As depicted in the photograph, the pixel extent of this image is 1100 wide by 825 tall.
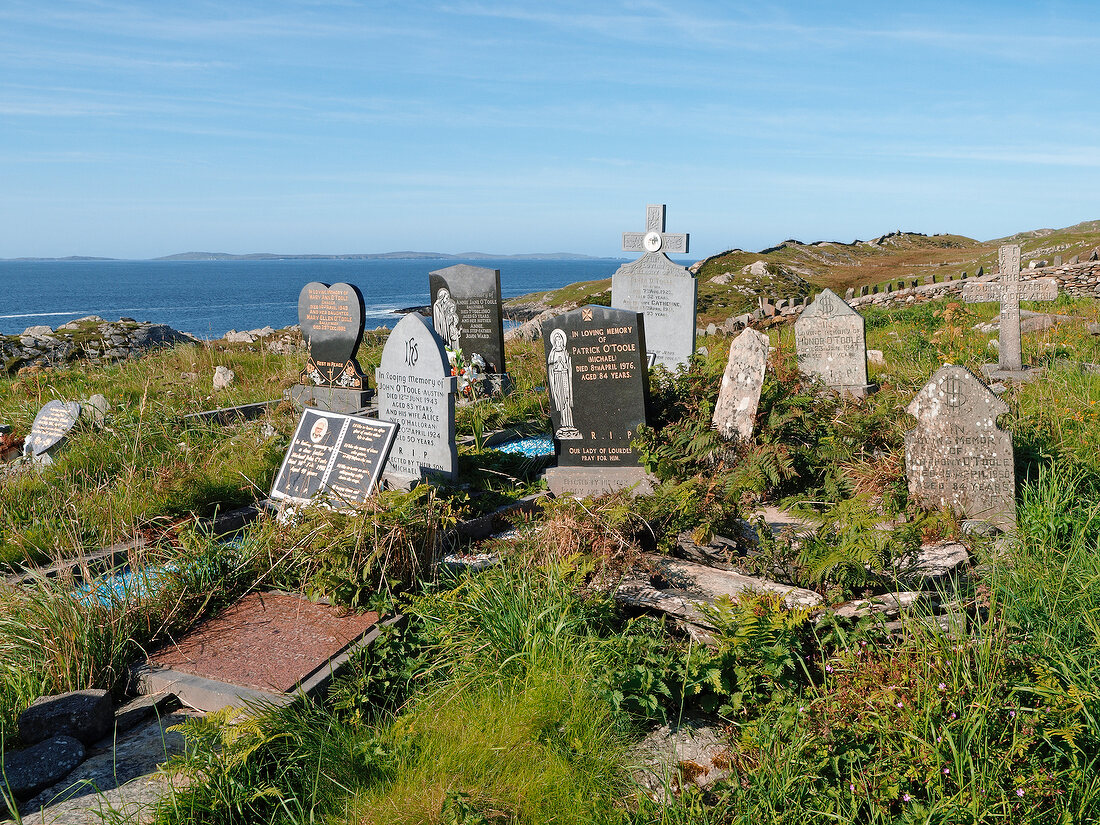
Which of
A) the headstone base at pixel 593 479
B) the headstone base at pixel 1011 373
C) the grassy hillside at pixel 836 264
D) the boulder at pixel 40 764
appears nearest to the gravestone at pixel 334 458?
the headstone base at pixel 593 479

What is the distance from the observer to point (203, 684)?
3.96m

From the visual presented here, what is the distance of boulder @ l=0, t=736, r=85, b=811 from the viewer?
10.7 ft

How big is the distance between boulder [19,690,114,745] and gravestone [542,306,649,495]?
13.1 ft

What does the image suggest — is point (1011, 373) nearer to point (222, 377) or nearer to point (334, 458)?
point (334, 458)

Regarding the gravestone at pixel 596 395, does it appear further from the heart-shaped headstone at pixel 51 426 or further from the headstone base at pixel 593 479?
the heart-shaped headstone at pixel 51 426

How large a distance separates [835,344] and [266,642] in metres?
7.43

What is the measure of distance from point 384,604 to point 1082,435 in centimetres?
567

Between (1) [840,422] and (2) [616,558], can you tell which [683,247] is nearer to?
(1) [840,422]

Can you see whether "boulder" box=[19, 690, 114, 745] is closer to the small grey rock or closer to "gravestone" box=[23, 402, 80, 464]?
the small grey rock

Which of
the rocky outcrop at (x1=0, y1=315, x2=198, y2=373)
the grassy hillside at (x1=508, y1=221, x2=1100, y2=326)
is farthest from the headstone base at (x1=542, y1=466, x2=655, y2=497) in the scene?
the grassy hillside at (x1=508, y1=221, x2=1100, y2=326)

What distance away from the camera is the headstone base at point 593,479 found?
684 centimetres

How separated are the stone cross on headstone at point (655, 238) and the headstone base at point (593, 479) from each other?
545cm

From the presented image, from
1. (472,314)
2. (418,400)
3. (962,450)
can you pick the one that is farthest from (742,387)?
(472,314)

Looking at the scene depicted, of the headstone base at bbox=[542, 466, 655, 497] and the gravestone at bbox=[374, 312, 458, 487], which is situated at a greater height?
the gravestone at bbox=[374, 312, 458, 487]
